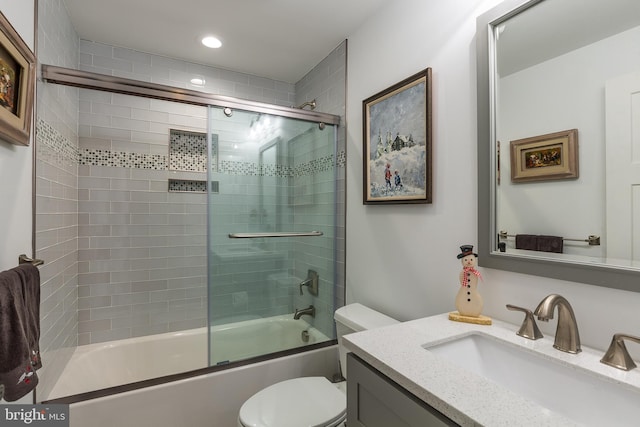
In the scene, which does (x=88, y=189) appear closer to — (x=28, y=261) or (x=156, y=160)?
(x=156, y=160)

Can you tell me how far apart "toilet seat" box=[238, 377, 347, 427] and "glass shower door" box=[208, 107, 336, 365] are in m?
0.47

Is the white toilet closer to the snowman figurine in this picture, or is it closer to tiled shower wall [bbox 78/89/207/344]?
the snowman figurine

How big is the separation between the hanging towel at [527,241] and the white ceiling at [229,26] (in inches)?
57.0

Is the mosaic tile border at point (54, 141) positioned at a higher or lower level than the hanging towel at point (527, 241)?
higher

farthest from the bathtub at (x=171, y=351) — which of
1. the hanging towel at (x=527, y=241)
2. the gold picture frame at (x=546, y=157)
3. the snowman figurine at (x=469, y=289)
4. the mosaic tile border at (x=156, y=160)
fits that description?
the gold picture frame at (x=546, y=157)

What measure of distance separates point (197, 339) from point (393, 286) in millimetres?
1676

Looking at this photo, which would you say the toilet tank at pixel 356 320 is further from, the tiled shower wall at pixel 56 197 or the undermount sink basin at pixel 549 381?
the tiled shower wall at pixel 56 197

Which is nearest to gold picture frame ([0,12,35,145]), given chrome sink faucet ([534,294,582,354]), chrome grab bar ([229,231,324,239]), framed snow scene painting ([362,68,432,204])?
chrome grab bar ([229,231,324,239])

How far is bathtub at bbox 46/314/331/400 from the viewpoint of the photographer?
1839 mm

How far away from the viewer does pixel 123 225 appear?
2.26 meters

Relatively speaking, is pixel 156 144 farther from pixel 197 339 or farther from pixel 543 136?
pixel 543 136

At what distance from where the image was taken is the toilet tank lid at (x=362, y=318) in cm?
152

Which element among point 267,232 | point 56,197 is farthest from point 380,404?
point 56,197

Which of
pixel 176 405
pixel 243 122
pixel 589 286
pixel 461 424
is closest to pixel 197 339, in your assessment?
pixel 176 405
